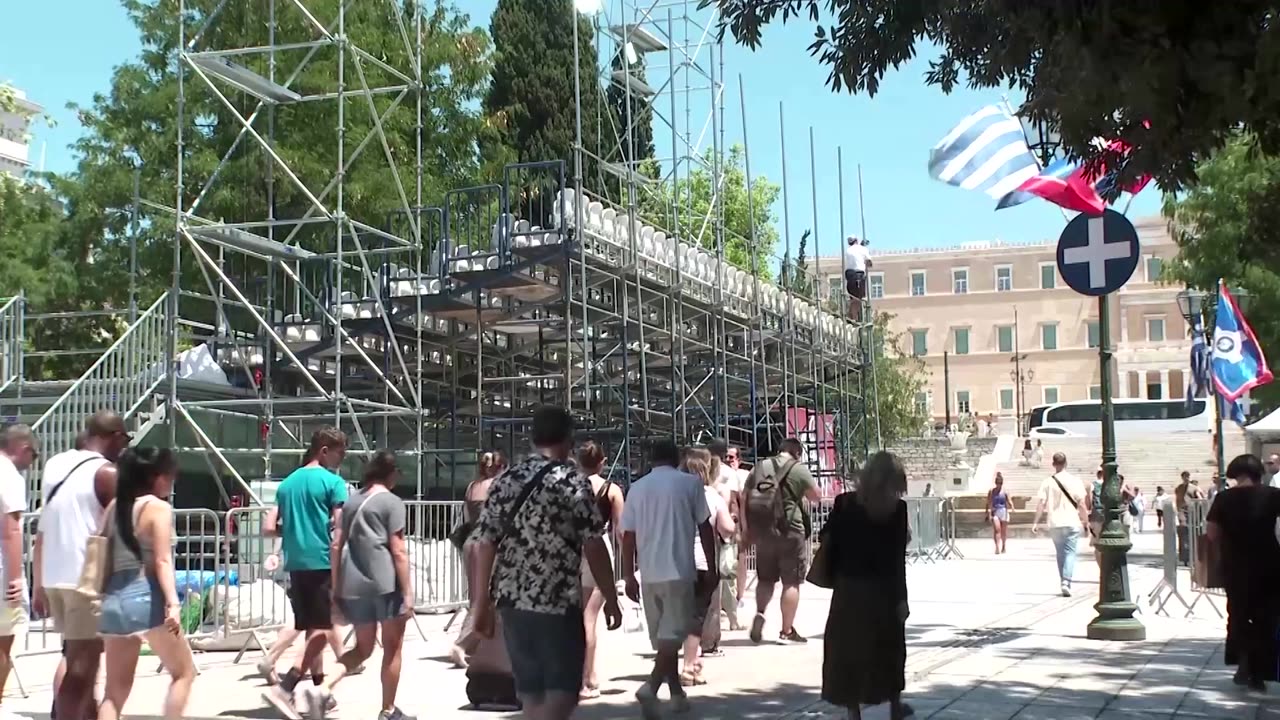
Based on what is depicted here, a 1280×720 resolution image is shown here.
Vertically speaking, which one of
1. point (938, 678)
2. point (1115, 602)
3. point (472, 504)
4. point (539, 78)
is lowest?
point (938, 678)

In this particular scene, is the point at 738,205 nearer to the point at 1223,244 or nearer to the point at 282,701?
the point at 1223,244

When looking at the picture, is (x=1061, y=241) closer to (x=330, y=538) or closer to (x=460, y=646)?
(x=460, y=646)

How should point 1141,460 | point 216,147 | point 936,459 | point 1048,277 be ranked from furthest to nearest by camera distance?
point 1048,277 < point 936,459 < point 1141,460 < point 216,147

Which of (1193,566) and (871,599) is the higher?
(871,599)

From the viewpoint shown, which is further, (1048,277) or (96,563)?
(1048,277)

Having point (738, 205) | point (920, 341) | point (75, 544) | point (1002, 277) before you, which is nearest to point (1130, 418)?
point (1002, 277)

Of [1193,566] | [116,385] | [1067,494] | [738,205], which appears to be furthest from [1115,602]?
[738,205]

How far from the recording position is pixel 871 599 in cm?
816

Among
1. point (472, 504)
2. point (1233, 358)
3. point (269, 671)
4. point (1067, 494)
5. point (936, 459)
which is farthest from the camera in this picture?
point (936, 459)

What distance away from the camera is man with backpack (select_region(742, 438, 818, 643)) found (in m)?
12.9

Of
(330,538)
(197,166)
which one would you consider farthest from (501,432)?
(330,538)

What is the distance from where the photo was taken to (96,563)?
24.2 feet

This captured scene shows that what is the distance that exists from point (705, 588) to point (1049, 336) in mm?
89666

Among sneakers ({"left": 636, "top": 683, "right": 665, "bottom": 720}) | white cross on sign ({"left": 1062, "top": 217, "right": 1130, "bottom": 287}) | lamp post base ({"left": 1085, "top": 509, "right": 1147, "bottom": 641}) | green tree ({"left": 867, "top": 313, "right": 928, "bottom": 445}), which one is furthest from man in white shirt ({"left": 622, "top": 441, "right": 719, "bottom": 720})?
green tree ({"left": 867, "top": 313, "right": 928, "bottom": 445})
